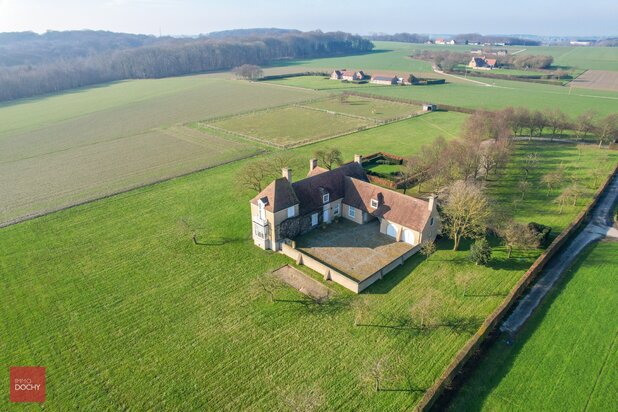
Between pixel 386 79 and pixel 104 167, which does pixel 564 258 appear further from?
pixel 386 79

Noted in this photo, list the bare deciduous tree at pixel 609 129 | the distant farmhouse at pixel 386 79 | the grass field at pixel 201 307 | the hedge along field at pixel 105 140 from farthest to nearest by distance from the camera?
the distant farmhouse at pixel 386 79
the bare deciduous tree at pixel 609 129
the hedge along field at pixel 105 140
the grass field at pixel 201 307

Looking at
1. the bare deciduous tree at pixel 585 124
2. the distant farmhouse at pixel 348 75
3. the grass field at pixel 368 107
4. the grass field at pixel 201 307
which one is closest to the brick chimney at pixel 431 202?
the grass field at pixel 201 307

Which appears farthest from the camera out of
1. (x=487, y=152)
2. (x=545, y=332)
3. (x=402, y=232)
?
(x=487, y=152)

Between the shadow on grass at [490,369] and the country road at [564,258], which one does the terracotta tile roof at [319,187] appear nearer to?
the country road at [564,258]

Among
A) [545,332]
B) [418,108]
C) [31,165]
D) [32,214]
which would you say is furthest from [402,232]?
[418,108]

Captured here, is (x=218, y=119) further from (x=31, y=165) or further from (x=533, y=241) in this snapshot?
(x=533, y=241)

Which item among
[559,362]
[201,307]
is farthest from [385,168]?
[559,362]

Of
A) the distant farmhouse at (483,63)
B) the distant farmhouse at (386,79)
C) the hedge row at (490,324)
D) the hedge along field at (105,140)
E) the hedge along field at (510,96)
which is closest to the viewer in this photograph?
the hedge row at (490,324)
